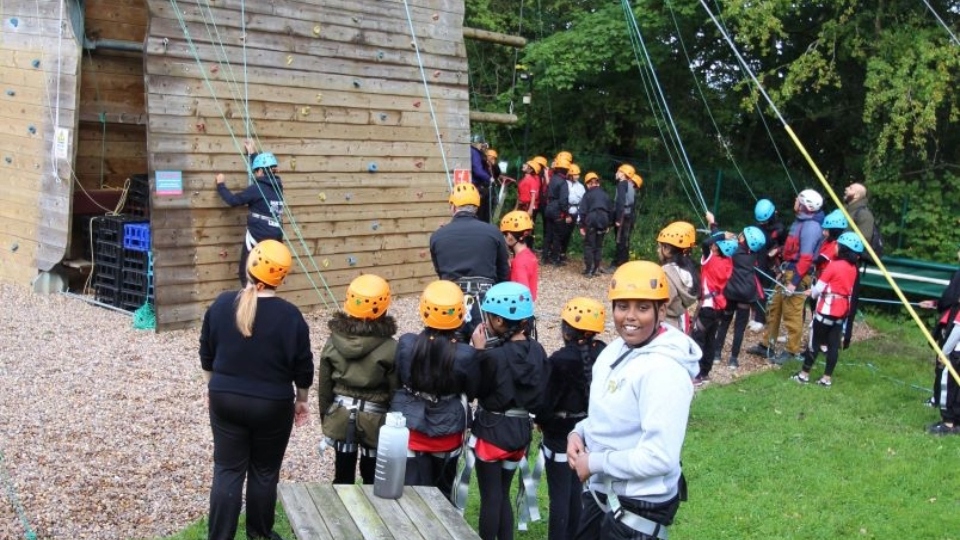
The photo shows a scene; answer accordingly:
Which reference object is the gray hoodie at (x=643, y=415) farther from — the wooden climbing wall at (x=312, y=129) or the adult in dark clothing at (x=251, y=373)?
the wooden climbing wall at (x=312, y=129)

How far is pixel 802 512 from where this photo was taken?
6457 millimetres

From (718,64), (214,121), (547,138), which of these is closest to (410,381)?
(214,121)

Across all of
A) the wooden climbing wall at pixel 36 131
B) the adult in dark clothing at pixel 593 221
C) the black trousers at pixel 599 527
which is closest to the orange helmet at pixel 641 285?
the black trousers at pixel 599 527

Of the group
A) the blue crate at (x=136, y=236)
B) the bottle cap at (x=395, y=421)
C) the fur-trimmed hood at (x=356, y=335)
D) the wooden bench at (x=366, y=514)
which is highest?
the fur-trimmed hood at (x=356, y=335)

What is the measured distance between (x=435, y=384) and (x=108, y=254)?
718cm

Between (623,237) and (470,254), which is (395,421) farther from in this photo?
(623,237)

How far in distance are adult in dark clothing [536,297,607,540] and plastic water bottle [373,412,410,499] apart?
3.58 ft

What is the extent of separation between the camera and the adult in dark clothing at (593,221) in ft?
53.1

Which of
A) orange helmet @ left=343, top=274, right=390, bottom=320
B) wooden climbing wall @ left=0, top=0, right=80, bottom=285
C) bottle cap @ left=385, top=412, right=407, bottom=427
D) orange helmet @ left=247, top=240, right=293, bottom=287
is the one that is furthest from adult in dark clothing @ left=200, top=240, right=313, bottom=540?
wooden climbing wall @ left=0, top=0, right=80, bottom=285

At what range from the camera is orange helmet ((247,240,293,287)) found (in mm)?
4824

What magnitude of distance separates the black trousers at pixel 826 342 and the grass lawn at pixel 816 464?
26 cm

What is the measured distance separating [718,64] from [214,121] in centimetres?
1230

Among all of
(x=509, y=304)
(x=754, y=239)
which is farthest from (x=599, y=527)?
(x=754, y=239)

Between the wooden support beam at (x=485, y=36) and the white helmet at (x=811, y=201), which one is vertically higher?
the wooden support beam at (x=485, y=36)
